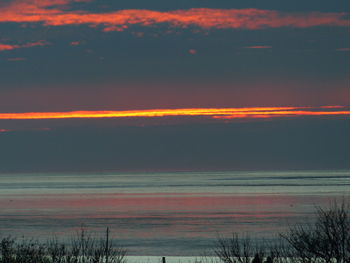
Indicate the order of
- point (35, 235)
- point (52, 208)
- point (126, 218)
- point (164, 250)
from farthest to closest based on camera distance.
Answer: point (52, 208), point (126, 218), point (35, 235), point (164, 250)

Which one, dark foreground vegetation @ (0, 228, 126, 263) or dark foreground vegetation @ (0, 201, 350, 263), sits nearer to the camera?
dark foreground vegetation @ (0, 201, 350, 263)

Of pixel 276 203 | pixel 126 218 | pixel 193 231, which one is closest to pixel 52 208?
pixel 126 218

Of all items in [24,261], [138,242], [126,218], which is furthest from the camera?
[126,218]

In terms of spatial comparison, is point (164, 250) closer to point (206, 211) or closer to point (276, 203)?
point (206, 211)

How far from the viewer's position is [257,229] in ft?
294

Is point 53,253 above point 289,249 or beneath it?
beneath

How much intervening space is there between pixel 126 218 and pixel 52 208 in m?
31.1

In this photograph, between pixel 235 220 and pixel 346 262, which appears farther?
pixel 235 220

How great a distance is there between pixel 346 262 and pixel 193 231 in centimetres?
6089

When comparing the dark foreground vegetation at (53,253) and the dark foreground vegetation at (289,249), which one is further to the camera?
the dark foreground vegetation at (53,253)

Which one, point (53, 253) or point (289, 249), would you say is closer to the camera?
point (53, 253)

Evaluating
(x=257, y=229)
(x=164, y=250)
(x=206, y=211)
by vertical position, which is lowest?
(x=164, y=250)

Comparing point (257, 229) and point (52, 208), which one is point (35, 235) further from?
point (52, 208)

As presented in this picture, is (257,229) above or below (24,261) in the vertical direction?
above
